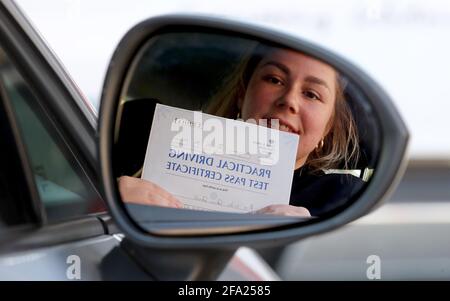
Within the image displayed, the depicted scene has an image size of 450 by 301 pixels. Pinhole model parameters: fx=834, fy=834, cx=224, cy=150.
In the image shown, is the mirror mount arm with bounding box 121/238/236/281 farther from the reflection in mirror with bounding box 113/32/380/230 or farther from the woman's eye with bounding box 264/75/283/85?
the woman's eye with bounding box 264/75/283/85

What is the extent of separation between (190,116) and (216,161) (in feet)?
0.36

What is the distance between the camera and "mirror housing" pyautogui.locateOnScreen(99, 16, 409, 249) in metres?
1.37

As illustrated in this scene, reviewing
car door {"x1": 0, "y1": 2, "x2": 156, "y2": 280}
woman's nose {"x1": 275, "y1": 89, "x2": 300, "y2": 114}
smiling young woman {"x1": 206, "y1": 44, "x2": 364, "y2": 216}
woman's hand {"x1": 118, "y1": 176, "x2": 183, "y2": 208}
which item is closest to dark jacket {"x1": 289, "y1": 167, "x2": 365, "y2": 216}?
smiling young woman {"x1": 206, "y1": 44, "x2": 364, "y2": 216}

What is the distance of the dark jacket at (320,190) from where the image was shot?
5.16ft

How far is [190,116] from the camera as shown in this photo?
1.64m

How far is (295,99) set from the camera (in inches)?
61.4

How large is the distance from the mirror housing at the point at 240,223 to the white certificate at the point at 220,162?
0.28 ft

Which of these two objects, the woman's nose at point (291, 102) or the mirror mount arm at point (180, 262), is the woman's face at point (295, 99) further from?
the mirror mount arm at point (180, 262)

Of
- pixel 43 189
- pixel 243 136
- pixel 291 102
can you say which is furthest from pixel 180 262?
pixel 43 189

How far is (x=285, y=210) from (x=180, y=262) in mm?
282

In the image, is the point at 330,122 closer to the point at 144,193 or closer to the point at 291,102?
the point at 291,102

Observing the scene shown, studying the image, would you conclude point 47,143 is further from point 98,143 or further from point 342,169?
point 342,169

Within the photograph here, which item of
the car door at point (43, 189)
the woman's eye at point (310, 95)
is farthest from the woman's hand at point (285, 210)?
the car door at point (43, 189)
